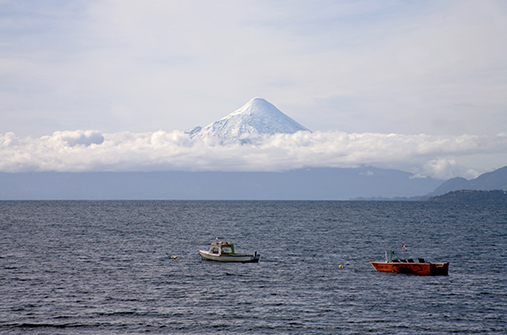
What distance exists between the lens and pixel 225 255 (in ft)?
231

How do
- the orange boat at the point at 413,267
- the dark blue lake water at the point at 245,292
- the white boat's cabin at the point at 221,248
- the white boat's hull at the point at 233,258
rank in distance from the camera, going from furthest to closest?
1. the white boat's cabin at the point at 221,248
2. the white boat's hull at the point at 233,258
3. the orange boat at the point at 413,267
4. the dark blue lake water at the point at 245,292

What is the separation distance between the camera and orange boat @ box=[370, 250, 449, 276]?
5903 cm

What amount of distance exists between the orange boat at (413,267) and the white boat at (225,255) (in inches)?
686

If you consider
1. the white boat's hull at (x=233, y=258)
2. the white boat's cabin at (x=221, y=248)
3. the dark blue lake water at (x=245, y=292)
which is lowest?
the dark blue lake water at (x=245, y=292)

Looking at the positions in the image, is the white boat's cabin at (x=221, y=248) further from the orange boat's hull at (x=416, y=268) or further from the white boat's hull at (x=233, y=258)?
the orange boat's hull at (x=416, y=268)

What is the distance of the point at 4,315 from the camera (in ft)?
132

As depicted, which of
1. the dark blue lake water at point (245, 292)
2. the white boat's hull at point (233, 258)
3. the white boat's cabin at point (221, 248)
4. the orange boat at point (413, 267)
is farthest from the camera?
the white boat's cabin at point (221, 248)

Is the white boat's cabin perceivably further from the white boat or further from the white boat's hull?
the white boat's hull

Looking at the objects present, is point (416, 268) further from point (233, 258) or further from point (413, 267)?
point (233, 258)

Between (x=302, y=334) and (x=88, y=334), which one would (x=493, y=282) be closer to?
(x=302, y=334)

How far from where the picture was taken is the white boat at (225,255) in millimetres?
69375

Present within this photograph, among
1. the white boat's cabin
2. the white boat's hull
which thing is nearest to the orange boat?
the white boat's hull

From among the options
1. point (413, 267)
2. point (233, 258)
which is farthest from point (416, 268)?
point (233, 258)

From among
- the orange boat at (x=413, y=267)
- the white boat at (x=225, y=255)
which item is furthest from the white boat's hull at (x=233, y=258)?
the orange boat at (x=413, y=267)
